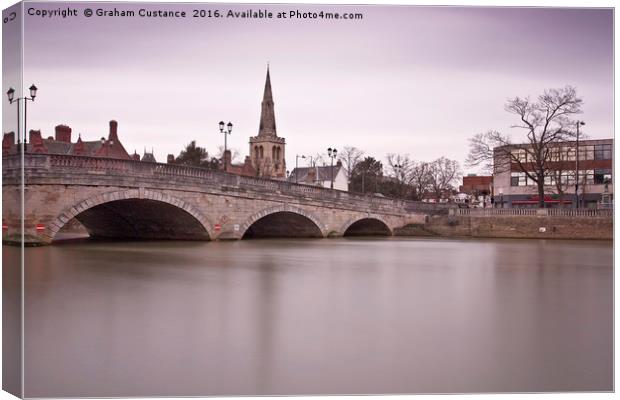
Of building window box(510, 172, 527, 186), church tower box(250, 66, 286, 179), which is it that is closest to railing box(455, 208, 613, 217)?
building window box(510, 172, 527, 186)

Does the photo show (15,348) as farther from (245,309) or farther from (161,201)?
(161,201)

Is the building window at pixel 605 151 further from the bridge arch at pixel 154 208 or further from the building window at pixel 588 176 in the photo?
the bridge arch at pixel 154 208

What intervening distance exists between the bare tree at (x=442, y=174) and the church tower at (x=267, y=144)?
11.2 m

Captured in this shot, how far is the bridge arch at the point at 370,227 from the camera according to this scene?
A: 90.4ft

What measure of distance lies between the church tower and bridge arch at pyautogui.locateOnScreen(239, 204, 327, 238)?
2.68 m

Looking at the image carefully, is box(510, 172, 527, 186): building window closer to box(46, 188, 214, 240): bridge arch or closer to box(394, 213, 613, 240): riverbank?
box(394, 213, 613, 240): riverbank

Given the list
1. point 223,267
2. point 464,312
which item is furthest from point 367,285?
point 223,267

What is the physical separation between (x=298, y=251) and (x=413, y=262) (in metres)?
4.28

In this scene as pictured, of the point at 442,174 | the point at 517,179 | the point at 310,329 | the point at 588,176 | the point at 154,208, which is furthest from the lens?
the point at 442,174

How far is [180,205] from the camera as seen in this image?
1912cm

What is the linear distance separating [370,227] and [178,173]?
1258 centimetres

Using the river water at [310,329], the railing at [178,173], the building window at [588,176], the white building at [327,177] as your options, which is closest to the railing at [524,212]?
the railing at [178,173]

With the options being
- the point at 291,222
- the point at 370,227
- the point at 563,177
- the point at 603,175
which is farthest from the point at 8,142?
the point at 370,227

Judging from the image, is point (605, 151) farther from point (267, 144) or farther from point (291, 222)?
point (267, 144)
